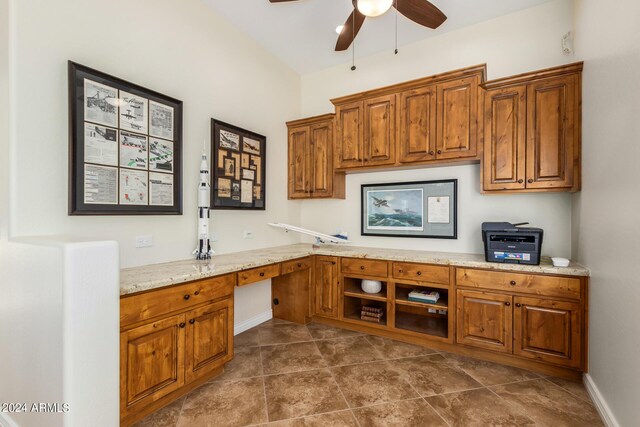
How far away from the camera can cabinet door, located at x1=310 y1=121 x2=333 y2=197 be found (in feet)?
11.7

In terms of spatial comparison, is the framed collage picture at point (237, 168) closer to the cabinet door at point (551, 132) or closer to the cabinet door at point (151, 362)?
the cabinet door at point (151, 362)

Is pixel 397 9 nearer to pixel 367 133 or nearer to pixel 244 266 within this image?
pixel 367 133

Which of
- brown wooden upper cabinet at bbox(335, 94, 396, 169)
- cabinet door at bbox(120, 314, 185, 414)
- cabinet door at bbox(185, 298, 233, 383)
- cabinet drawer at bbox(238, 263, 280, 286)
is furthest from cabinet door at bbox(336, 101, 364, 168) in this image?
cabinet door at bbox(120, 314, 185, 414)

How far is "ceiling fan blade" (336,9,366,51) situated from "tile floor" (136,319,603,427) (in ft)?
9.46

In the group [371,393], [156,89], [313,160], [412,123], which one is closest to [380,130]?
[412,123]

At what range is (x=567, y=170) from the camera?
2.34 metres

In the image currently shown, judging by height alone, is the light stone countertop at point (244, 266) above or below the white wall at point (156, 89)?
below

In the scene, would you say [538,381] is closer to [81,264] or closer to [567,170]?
[567,170]

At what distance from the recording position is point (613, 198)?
1.74m

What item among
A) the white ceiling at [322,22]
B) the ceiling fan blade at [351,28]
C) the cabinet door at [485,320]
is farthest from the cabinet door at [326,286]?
the white ceiling at [322,22]

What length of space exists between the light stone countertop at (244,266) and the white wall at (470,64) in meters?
0.31

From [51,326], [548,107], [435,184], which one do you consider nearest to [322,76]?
[435,184]

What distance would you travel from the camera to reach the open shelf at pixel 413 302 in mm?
2742

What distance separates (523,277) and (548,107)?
1.47 meters
